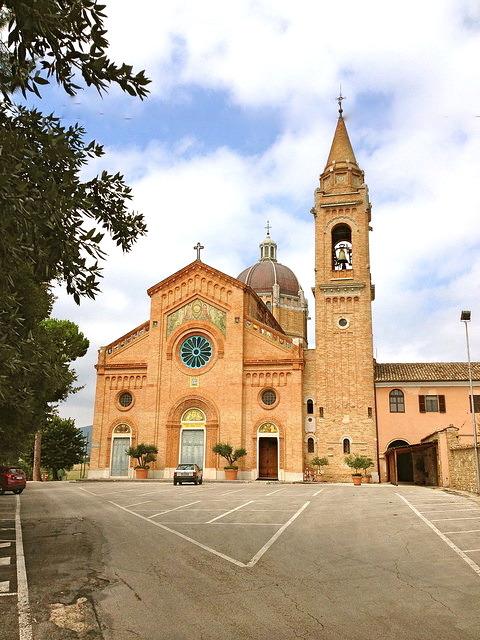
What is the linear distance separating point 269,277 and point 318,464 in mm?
33325

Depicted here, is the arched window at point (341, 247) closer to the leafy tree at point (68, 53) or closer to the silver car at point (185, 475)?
the silver car at point (185, 475)

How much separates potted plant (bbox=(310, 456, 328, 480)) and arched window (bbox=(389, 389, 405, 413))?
5.82 meters

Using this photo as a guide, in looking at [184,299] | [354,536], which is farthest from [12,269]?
[184,299]

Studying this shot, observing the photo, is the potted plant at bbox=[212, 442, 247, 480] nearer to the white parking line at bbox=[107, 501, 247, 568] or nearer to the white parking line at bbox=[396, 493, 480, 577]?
the white parking line at bbox=[107, 501, 247, 568]

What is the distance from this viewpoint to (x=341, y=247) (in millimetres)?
42281

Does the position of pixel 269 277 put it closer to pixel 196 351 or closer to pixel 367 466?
pixel 196 351

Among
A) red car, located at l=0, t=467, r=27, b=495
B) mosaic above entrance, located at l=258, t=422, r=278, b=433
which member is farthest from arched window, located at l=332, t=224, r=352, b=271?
red car, located at l=0, t=467, r=27, b=495

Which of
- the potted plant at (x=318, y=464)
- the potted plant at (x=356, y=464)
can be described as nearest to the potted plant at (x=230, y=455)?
the potted plant at (x=318, y=464)

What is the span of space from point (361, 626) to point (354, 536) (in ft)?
19.3

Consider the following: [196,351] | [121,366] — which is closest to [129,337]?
[121,366]

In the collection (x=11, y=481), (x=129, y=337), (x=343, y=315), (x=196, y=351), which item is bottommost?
(x=11, y=481)

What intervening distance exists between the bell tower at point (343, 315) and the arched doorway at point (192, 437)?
25.6 feet

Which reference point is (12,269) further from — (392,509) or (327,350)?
(327,350)

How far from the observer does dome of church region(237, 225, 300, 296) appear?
65875 millimetres
